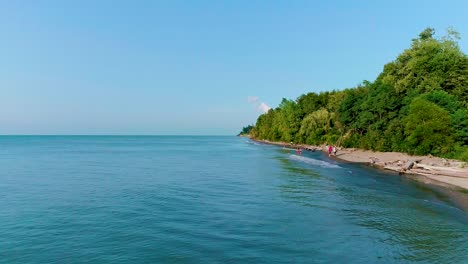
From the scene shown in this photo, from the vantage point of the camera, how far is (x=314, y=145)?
109312 millimetres

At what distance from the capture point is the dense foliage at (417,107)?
50.9 m

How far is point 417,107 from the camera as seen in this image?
53156 mm

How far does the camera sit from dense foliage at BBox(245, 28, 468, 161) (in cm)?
5088

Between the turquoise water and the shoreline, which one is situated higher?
the shoreline

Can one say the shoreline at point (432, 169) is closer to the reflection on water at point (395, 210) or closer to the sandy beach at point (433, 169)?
the sandy beach at point (433, 169)

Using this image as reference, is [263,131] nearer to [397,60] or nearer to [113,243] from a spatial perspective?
[397,60]

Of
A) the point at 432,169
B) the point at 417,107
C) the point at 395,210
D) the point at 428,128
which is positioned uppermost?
the point at 417,107

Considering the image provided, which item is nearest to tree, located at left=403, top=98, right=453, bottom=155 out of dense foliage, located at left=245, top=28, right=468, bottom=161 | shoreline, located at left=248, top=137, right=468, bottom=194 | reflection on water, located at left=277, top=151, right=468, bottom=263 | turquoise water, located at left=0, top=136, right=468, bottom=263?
dense foliage, located at left=245, top=28, right=468, bottom=161

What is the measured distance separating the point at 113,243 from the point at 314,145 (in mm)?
97919

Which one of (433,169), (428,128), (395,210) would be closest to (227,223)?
(395,210)

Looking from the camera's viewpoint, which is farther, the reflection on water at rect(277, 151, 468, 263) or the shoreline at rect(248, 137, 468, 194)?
the shoreline at rect(248, 137, 468, 194)

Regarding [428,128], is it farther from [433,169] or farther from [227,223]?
[227,223]

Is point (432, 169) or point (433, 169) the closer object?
point (433, 169)

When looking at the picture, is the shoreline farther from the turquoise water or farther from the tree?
the turquoise water
